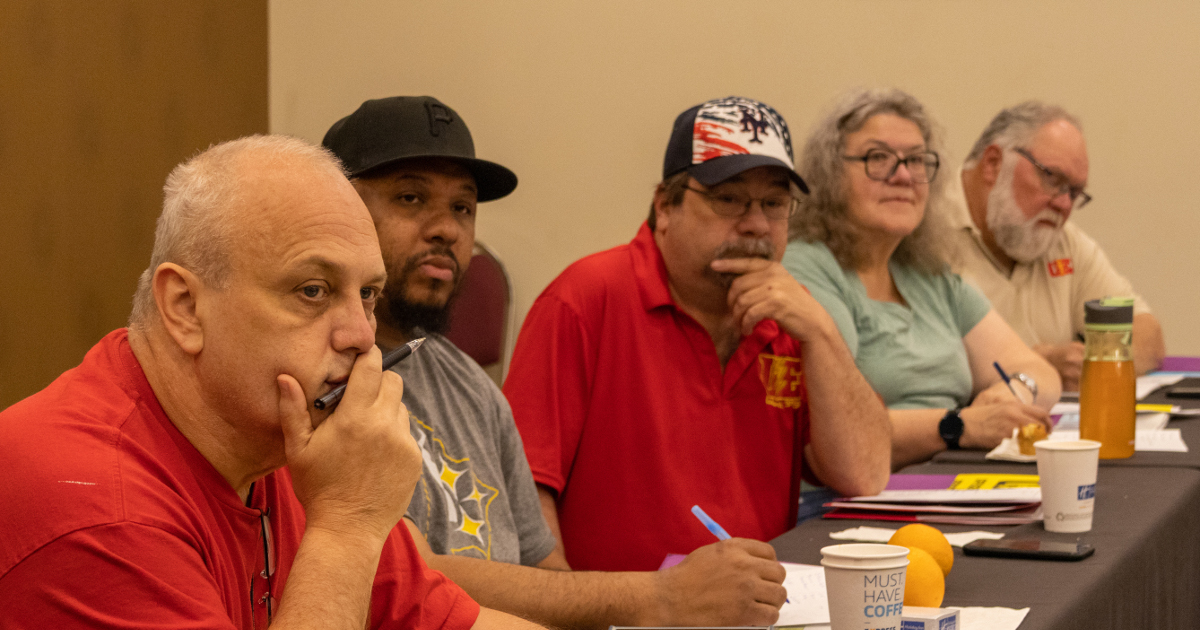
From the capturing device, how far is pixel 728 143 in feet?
6.41

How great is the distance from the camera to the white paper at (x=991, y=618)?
111 cm

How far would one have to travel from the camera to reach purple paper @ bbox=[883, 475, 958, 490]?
1.87 meters

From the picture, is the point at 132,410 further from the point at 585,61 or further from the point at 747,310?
the point at 585,61

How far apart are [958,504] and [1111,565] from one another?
0.33 m

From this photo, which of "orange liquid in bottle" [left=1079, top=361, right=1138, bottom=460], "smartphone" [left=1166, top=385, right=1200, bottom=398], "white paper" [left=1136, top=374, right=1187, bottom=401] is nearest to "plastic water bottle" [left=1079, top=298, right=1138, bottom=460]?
"orange liquid in bottle" [left=1079, top=361, right=1138, bottom=460]

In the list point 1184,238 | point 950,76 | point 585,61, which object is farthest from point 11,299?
point 1184,238

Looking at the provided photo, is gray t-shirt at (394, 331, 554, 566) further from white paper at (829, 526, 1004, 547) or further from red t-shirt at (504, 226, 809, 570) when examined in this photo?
white paper at (829, 526, 1004, 547)

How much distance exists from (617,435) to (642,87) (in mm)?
2643

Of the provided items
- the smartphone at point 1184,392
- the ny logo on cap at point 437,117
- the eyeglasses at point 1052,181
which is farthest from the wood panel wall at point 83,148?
the smartphone at point 1184,392

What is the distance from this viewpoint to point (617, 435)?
1.88m

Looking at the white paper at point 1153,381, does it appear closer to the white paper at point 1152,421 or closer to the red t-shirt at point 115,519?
the white paper at point 1152,421

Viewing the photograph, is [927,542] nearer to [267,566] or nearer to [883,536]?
[883,536]

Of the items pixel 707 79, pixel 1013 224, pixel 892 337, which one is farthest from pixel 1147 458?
pixel 707 79

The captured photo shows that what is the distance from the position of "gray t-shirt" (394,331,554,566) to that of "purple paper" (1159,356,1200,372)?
8.16ft
